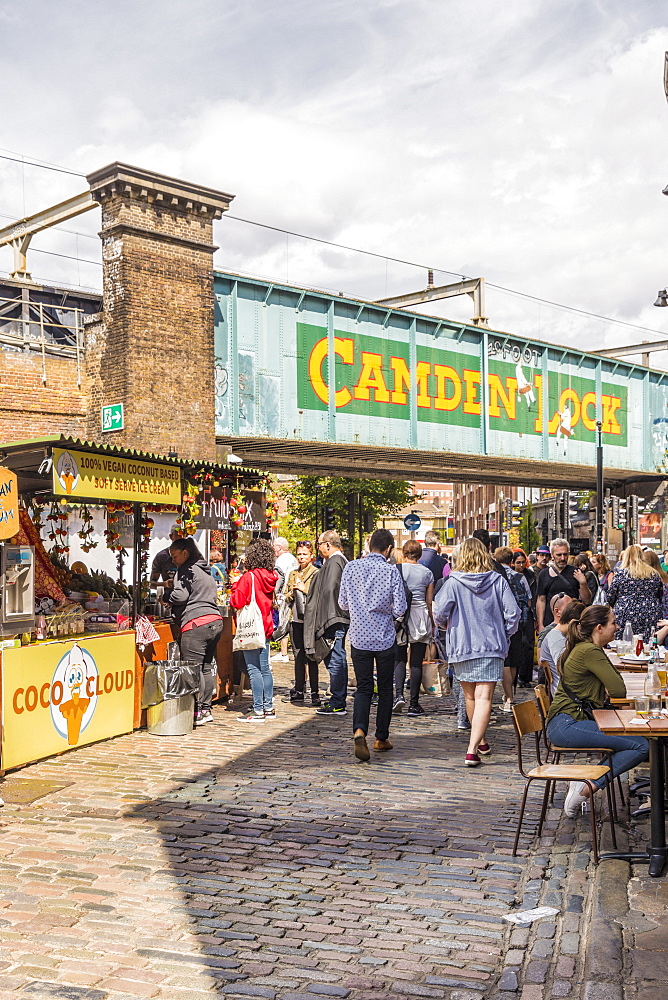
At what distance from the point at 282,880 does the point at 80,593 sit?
5797 millimetres

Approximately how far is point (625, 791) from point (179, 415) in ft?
43.8

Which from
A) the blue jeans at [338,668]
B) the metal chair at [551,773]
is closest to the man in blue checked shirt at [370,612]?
the blue jeans at [338,668]

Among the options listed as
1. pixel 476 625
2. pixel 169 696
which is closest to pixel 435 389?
pixel 169 696

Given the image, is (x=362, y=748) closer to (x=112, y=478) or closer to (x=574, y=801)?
(x=574, y=801)

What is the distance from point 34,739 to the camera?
8.87m

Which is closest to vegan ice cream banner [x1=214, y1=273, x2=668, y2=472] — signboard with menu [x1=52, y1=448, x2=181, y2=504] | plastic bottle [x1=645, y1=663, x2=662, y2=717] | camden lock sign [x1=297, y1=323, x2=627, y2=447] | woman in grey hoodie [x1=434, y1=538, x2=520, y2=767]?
camden lock sign [x1=297, y1=323, x2=627, y2=447]

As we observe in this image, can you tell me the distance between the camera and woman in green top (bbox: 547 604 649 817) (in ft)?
21.4

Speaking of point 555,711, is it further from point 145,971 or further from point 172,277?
point 172,277

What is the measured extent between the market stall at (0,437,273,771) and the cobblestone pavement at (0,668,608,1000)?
563 millimetres

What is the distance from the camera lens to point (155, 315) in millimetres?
19297

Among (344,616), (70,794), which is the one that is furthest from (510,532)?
(70,794)

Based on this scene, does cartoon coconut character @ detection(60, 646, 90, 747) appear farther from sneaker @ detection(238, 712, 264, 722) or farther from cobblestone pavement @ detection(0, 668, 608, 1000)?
sneaker @ detection(238, 712, 264, 722)

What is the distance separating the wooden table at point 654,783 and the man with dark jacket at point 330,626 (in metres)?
5.30

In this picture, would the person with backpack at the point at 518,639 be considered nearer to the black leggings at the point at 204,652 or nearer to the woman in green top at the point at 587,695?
the black leggings at the point at 204,652
